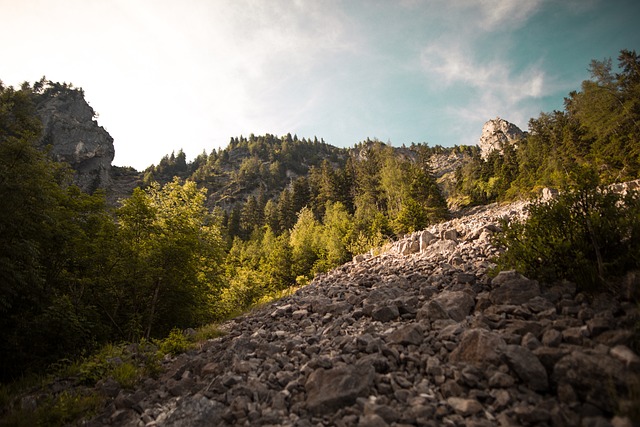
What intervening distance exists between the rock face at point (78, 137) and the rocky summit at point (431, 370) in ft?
407

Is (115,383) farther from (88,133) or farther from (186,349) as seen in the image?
(88,133)

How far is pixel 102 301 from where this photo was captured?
34.7 feet

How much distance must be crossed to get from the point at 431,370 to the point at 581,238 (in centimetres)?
442

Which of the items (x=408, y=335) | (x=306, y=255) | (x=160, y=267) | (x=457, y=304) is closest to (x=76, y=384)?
(x=160, y=267)

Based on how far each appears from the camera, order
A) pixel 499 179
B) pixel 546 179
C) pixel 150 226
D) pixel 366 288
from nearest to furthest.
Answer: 1. pixel 366 288
2. pixel 150 226
3. pixel 546 179
4. pixel 499 179

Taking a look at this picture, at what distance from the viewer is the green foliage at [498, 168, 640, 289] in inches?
200

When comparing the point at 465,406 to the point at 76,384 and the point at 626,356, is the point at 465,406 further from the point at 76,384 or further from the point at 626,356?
the point at 76,384

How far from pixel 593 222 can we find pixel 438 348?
13.6 ft

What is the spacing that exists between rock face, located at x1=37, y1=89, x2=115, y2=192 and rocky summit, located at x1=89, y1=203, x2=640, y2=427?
124200mm

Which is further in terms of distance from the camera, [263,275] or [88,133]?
[88,133]

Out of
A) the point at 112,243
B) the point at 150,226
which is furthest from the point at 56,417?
the point at 150,226

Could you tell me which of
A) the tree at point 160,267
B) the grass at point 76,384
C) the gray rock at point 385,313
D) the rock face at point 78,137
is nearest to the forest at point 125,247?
the tree at point 160,267

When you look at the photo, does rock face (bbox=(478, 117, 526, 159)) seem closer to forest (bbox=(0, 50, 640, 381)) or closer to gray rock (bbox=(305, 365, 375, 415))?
forest (bbox=(0, 50, 640, 381))

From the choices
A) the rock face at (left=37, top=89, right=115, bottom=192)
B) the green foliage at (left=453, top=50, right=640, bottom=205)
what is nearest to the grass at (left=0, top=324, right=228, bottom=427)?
the green foliage at (left=453, top=50, right=640, bottom=205)
